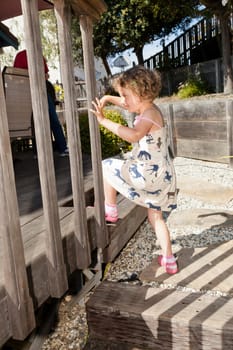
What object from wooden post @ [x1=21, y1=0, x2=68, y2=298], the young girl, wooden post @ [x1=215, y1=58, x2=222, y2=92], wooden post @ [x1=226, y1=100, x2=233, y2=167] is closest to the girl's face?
the young girl

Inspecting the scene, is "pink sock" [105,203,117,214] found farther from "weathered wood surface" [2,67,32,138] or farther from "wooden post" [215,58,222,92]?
"wooden post" [215,58,222,92]

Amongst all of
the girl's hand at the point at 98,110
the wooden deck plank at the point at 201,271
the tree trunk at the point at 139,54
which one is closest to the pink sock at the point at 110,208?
the wooden deck plank at the point at 201,271

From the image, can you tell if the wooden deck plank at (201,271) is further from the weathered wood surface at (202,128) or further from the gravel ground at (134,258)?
the weathered wood surface at (202,128)

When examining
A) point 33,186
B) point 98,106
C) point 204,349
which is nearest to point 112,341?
point 204,349

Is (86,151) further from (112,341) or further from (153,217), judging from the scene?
(112,341)

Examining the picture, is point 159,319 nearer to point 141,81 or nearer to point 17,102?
point 141,81

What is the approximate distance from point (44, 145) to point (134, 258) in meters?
1.61

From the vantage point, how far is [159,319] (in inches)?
64.2

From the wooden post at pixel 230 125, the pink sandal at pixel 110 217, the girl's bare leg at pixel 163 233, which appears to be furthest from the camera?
the wooden post at pixel 230 125

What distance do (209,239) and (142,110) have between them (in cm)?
135

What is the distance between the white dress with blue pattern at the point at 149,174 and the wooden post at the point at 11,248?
0.94m

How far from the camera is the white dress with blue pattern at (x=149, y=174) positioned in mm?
2057

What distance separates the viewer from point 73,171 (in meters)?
1.78

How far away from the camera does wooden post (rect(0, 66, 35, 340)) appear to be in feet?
3.84
